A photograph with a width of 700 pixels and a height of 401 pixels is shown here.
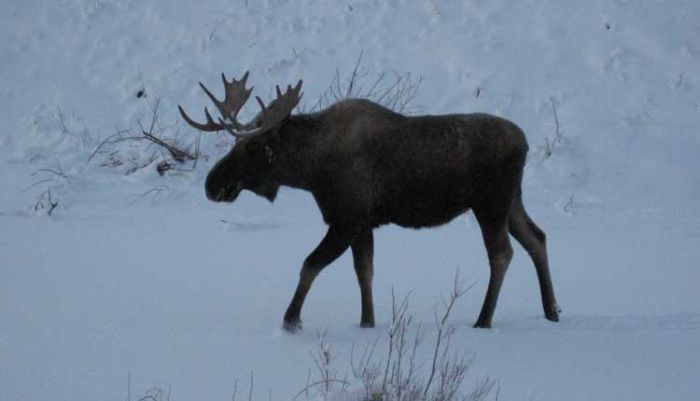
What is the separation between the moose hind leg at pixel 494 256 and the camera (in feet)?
Result: 19.6

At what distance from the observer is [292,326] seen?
572 cm

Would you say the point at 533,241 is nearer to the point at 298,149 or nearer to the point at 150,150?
the point at 298,149

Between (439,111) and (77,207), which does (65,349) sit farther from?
(439,111)

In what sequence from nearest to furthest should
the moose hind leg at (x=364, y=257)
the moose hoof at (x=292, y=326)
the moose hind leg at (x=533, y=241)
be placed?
the moose hoof at (x=292, y=326) < the moose hind leg at (x=364, y=257) < the moose hind leg at (x=533, y=241)

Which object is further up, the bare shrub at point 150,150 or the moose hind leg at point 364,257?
the bare shrub at point 150,150

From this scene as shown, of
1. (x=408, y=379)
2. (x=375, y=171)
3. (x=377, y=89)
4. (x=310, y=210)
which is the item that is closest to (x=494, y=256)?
(x=375, y=171)

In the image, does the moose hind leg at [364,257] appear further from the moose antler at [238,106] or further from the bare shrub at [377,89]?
the bare shrub at [377,89]

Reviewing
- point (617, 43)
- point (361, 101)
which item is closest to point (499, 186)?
point (361, 101)

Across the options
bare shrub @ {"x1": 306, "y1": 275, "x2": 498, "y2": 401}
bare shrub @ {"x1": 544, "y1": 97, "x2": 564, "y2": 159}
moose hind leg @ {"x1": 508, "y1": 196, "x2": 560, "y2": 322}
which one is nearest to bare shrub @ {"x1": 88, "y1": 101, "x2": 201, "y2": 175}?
bare shrub @ {"x1": 544, "y1": 97, "x2": 564, "y2": 159}

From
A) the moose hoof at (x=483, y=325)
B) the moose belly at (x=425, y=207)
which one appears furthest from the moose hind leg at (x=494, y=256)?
the moose belly at (x=425, y=207)

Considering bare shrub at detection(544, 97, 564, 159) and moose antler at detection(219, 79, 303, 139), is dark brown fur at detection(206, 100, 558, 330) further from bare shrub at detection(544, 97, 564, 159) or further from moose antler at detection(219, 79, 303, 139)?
bare shrub at detection(544, 97, 564, 159)

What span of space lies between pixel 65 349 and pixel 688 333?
3663 millimetres

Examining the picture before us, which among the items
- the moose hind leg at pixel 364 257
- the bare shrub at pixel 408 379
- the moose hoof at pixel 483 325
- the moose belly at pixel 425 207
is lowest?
the bare shrub at pixel 408 379

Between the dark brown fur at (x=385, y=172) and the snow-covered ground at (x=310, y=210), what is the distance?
531 mm
